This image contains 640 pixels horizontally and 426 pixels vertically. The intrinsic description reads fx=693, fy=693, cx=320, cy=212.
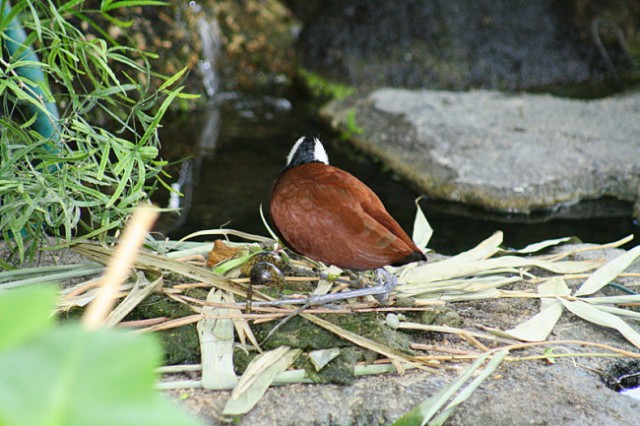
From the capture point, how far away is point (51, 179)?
1.97m

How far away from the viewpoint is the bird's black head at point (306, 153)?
2158 millimetres

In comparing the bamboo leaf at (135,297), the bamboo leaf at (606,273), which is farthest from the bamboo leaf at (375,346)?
the bamboo leaf at (606,273)

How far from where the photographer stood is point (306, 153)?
7.11 ft

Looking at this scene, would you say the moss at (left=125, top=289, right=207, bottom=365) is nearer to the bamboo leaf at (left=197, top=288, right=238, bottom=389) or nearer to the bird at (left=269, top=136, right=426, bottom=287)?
the bamboo leaf at (left=197, top=288, right=238, bottom=389)

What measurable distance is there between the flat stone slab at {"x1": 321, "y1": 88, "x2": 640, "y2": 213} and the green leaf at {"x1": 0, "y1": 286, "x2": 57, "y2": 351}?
331cm

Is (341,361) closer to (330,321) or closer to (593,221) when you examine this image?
(330,321)

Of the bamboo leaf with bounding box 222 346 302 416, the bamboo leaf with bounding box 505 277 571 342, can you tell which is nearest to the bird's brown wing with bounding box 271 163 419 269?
the bamboo leaf with bounding box 222 346 302 416

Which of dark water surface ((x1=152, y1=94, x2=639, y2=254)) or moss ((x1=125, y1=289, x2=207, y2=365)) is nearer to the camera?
moss ((x1=125, y1=289, x2=207, y2=365))

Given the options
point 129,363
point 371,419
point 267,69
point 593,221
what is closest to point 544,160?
point 593,221

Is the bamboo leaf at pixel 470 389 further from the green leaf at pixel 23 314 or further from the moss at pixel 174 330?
the green leaf at pixel 23 314

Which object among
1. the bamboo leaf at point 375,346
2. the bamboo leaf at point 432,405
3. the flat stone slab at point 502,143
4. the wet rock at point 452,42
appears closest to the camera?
the bamboo leaf at point 432,405

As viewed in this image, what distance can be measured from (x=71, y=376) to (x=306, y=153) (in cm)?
185

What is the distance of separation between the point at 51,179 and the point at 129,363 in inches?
70.2

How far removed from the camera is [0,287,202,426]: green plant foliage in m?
0.32
